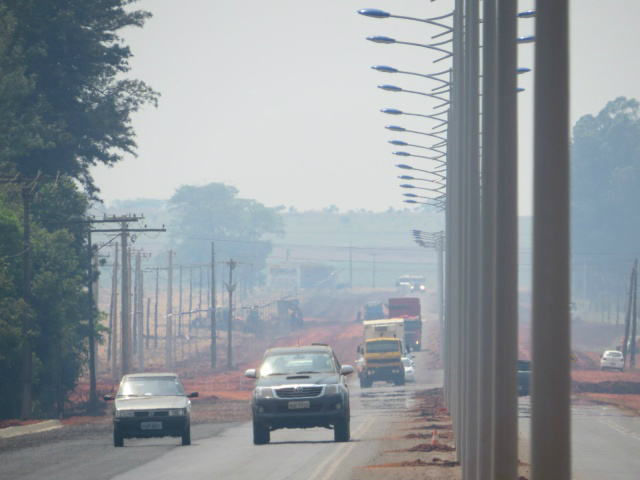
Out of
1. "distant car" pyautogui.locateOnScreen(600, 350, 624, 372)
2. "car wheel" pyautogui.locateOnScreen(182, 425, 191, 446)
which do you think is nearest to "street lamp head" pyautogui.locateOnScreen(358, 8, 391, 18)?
"car wheel" pyautogui.locateOnScreen(182, 425, 191, 446)

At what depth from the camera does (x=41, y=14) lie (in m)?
71.7

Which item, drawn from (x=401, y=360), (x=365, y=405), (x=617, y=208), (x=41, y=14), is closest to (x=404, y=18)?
(x=365, y=405)

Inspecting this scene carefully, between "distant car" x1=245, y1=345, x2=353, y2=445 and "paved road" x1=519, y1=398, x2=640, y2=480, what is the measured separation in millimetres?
4384

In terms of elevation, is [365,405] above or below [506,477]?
below

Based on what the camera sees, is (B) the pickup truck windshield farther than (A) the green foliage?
No

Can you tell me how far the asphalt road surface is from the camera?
24.1 m

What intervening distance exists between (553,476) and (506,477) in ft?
14.1

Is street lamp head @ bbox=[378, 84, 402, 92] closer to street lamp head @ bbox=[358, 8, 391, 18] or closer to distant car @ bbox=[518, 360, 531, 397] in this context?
street lamp head @ bbox=[358, 8, 391, 18]

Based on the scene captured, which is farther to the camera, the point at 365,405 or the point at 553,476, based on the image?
→ the point at 365,405

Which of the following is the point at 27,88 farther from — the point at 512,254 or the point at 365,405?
the point at 512,254

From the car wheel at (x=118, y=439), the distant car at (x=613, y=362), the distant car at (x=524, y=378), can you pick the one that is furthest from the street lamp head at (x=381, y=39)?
the distant car at (x=613, y=362)

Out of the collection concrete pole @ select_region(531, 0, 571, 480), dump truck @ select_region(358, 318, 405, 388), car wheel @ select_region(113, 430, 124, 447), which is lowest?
dump truck @ select_region(358, 318, 405, 388)

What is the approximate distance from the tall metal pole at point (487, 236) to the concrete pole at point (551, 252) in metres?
6.17

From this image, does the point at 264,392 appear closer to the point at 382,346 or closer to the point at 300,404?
the point at 300,404
